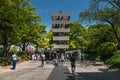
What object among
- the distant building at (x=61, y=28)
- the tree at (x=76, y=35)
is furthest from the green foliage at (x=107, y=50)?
the tree at (x=76, y=35)

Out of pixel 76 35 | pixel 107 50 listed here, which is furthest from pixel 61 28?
pixel 107 50

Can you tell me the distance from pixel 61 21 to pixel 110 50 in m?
40.3

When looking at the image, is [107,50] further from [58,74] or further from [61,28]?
[61,28]

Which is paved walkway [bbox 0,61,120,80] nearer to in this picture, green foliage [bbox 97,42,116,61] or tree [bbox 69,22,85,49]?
green foliage [bbox 97,42,116,61]

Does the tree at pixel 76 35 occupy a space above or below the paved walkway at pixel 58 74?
above

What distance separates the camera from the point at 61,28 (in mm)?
88938

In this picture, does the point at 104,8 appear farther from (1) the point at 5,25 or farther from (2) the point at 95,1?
(1) the point at 5,25

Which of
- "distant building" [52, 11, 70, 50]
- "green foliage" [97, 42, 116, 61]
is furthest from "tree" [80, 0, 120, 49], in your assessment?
"distant building" [52, 11, 70, 50]

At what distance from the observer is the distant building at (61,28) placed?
87.3 metres

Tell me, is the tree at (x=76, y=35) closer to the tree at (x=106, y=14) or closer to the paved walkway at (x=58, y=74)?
the tree at (x=106, y=14)

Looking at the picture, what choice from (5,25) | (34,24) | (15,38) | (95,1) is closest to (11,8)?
(5,25)

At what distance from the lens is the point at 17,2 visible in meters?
42.2

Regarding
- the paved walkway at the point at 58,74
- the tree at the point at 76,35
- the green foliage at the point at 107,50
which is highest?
the tree at the point at 76,35

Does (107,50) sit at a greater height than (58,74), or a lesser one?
greater
